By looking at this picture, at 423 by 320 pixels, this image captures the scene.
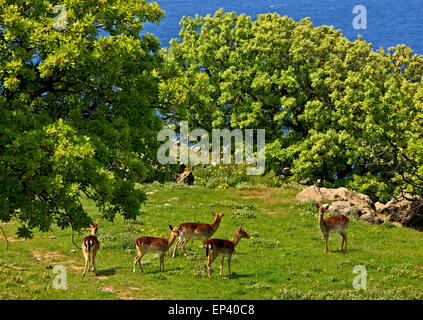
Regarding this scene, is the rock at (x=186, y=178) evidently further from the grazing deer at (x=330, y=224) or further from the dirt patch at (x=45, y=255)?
the dirt patch at (x=45, y=255)

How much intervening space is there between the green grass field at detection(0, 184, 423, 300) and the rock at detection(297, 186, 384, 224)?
58.1 inches

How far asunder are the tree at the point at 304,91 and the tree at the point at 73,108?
2155 cm

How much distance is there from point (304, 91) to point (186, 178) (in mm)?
14833

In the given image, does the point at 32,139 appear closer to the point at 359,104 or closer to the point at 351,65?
the point at 359,104

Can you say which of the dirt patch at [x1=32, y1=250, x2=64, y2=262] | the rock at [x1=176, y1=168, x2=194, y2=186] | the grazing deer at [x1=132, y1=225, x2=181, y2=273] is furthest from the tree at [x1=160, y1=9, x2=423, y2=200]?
the grazing deer at [x1=132, y1=225, x2=181, y2=273]

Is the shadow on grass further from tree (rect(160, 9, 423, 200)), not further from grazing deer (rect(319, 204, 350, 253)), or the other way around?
tree (rect(160, 9, 423, 200))

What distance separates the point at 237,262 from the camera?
90.9 feet

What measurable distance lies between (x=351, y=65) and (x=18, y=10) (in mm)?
38244

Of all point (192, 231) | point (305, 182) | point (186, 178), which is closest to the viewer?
point (192, 231)

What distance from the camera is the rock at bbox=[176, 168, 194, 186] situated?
50938 millimetres

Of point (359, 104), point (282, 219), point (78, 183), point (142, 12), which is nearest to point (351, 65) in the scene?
point (359, 104)

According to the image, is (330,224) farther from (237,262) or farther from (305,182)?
(305,182)

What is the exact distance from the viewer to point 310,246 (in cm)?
3200

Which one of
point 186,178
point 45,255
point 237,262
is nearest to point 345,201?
point 186,178
